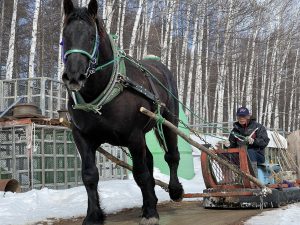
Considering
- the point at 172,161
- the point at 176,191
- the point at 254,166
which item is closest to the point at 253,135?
the point at 254,166

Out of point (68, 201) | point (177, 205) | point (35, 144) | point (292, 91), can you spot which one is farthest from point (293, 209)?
point (292, 91)

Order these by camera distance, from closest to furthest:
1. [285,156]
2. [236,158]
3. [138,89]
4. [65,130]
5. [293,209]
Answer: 1. [138,89]
2. [293,209]
3. [236,158]
4. [285,156]
5. [65,130]

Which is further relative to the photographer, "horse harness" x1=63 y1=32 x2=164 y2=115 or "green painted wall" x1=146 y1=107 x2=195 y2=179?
"green painted wall" x1=146 y1=107 x2=195 y2=179

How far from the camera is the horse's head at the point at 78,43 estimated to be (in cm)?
387

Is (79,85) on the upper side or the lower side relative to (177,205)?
upper

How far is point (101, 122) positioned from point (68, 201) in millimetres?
3163

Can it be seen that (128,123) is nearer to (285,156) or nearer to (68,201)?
(68,201)

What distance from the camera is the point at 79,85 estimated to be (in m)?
3.86

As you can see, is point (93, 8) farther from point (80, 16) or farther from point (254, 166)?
point (254, 166)

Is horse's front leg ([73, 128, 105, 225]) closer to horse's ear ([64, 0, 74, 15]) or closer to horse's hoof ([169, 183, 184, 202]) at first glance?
horse's ear ([64, 0, 74, 15])

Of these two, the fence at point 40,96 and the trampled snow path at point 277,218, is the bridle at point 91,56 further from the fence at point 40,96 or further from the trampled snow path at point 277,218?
the fence at point 40,96

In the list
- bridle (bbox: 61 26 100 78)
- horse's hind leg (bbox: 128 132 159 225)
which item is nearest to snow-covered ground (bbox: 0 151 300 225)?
horse's hind leg (bbox: 128 132 159 225)

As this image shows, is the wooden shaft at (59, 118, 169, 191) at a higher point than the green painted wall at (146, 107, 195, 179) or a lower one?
higher

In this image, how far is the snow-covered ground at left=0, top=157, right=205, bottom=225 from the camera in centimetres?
591
